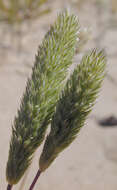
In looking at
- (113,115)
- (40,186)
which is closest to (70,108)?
(40,186)

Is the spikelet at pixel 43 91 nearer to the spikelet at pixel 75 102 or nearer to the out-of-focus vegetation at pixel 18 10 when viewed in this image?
the spikelet at pixel 75 102

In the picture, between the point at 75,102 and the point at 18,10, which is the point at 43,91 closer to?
the point at 75,102

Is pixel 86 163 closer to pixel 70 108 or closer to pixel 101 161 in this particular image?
pixel 101 161

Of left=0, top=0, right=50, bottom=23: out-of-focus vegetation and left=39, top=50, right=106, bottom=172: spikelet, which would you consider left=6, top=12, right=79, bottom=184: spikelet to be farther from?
left=0, top=0, right=50, bottom=23: out-of-focus vegetation

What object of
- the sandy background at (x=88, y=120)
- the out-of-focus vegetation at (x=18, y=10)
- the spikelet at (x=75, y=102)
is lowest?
the sandy background at (x=88, y=120)

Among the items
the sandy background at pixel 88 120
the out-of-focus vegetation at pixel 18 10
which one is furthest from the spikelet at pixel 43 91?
the out-of-focus vegetation at pixel 18 10

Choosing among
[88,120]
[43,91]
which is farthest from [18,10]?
[43,91]
